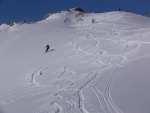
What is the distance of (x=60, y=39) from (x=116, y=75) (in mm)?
Answer: 16531

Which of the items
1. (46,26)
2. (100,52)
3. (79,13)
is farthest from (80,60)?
(79,13)

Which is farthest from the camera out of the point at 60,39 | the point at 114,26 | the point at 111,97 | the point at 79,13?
the point at 79,13

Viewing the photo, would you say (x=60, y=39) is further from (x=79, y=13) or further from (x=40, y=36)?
(x=79, y=13)

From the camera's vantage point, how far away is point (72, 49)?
1054 inches

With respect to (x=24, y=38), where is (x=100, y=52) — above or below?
below

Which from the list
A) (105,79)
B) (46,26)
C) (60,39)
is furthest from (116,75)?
(46,26)

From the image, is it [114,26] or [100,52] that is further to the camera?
[114,26]

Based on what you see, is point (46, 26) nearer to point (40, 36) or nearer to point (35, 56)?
point (40, 36)

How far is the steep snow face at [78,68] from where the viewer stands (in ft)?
39.9

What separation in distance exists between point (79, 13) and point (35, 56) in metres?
22.0

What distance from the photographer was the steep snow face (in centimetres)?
1217

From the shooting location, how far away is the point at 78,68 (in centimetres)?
2022

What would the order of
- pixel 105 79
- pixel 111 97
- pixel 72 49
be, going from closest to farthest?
pixel 111 97
pixel 105 79
pixel 72 49

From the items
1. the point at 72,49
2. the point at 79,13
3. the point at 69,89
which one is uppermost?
the point at 79,13
